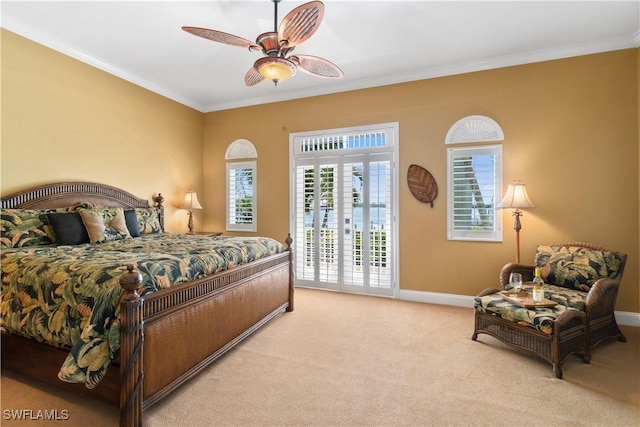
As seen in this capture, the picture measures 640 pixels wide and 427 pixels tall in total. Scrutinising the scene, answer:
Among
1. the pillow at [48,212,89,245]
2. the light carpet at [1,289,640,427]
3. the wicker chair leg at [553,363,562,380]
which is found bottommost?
the light carpet at [1,289,640,427]

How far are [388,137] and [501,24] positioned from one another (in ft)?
5.63

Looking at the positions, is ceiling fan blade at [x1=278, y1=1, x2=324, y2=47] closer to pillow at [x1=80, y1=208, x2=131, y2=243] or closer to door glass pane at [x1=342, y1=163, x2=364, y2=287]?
door glass pane at [x1=342, y1=163, x2=364, y2=287]

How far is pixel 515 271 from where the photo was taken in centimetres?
326

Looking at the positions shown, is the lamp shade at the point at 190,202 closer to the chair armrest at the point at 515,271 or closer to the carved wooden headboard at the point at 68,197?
the carved wooden headboard at the point at 68,197

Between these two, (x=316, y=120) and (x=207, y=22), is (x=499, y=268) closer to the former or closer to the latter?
(x=316, y=120)

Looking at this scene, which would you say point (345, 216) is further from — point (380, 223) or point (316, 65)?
point (316, 65)

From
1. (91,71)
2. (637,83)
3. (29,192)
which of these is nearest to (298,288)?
(29,192)

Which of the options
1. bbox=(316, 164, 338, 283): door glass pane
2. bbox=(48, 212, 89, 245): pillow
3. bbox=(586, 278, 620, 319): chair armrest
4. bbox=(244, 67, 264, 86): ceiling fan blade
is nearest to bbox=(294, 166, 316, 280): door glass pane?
bbox=(316, 164, 338, 283): door glass pane

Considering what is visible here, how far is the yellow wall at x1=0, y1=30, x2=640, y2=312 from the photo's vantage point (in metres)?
3.28

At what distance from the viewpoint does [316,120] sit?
4.74m

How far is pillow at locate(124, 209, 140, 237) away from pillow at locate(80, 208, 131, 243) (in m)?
0.08

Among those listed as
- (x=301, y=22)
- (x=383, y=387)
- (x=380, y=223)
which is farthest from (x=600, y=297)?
(x=301, y=22)

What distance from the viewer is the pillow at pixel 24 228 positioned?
2.78 meters

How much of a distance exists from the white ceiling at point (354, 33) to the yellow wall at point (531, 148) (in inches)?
8.8
